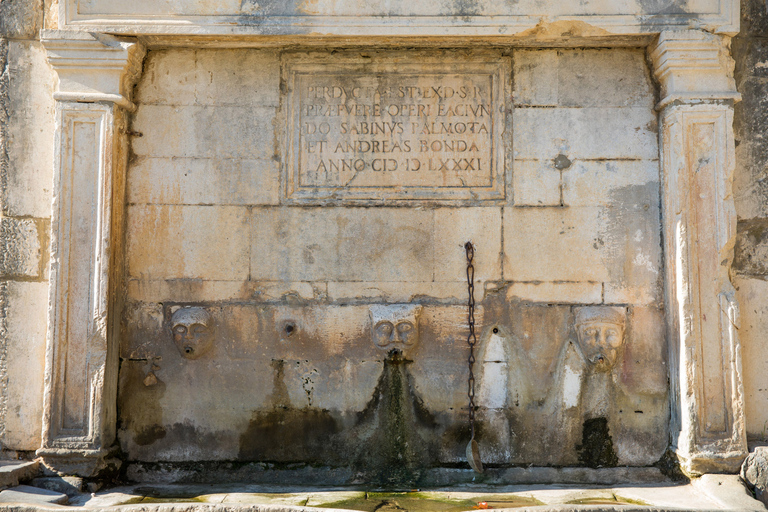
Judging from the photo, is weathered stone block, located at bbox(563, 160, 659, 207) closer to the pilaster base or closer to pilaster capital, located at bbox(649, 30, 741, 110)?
pilaster capital, located at bbox(649, 30, 741, 110)

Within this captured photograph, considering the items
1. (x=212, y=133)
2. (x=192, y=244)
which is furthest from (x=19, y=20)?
(x=192, y=244)

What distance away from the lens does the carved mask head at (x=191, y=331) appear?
425 cm

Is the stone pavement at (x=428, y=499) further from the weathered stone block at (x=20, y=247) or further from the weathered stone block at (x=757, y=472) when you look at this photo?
the weathered stone block at (x=20, y=247)

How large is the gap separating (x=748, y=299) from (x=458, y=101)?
8.04ft

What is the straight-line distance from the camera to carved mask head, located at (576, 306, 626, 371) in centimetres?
417

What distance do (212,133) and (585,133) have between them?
272 cm

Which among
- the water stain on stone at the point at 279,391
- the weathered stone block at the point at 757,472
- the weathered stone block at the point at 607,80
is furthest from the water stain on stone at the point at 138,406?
the weathered stone block at the point at 757,472

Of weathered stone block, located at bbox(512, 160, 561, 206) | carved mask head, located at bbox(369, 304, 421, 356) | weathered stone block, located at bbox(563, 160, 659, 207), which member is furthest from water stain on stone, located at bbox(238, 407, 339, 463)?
weathered stone block, located at bbox(563, 160, 659, 207)

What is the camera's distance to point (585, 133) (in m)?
4.37

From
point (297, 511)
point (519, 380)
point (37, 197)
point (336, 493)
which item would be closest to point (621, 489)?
point (519, 380)

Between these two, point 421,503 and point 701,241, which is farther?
point 701,241

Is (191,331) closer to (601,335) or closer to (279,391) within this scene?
(279,391)

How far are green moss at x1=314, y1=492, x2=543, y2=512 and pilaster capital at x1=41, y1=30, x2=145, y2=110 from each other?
3132mm

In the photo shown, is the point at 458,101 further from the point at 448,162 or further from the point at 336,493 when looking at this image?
the point at 336,493
